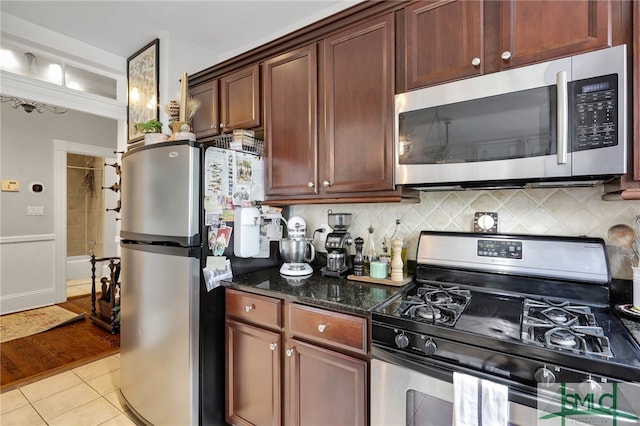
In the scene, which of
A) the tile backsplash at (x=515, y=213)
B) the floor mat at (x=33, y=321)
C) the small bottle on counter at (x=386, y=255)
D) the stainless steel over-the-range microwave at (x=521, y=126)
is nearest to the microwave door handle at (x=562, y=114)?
the stainless steel over-the-range microwave at (x=521, y=126)

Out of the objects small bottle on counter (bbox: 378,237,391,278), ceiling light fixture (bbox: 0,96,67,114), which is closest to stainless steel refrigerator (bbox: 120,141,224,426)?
small bottle on counter (bbox: 378,237,391,278)

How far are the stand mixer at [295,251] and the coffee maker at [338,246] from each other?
13 centimetres

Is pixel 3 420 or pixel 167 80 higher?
pixel 167 80

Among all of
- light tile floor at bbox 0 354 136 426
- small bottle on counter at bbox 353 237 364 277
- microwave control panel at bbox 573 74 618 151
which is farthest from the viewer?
light tile floor at bbox 0 354 136 426

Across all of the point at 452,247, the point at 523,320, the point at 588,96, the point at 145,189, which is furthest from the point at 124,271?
the point at 588,96

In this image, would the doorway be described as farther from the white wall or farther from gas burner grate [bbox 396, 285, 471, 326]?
gas burner grate [bbox 396, 285, 471, 326]

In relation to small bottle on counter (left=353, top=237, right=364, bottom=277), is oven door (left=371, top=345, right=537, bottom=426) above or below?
below

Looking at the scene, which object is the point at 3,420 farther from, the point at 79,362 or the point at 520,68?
the point at 520,68

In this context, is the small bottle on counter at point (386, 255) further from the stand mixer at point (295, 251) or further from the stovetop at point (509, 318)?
the stand mixer at point (295, 251)

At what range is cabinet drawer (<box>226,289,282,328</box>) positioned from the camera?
5.02 ft

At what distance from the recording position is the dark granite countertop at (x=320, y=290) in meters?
1.33

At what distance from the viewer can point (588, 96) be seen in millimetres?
1086

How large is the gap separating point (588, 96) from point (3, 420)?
3456 mm

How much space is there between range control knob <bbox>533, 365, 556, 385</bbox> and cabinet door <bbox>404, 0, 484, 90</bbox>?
43.8 inches
